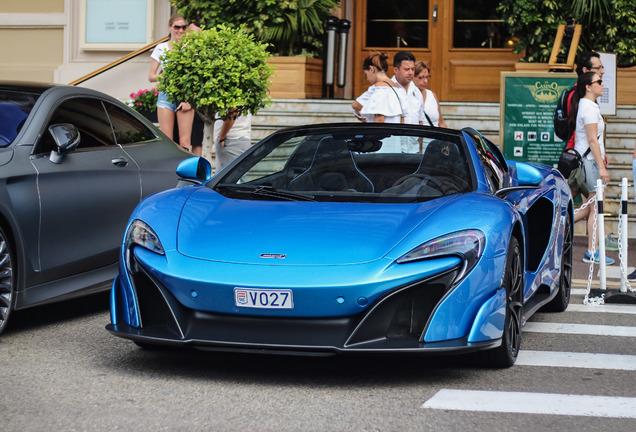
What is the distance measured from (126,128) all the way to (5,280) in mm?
1985

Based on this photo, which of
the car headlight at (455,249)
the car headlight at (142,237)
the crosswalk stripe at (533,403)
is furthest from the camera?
the car headlight at (142,237)

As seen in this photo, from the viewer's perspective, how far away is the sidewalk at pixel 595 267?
9477mm

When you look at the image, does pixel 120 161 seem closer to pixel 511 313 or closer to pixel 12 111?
pixel 12 111

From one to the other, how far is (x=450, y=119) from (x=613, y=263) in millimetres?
5170

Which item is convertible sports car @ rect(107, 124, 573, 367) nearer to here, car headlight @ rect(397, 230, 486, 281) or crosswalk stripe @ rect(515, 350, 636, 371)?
car headlight @ rect(397, 230, 486, 281)

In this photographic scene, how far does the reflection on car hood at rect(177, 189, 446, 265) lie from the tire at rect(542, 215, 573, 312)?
2409mm

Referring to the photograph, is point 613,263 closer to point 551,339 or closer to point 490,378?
point 551,339

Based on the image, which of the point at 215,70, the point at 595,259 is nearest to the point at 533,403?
the point at 595,259

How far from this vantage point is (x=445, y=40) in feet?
61.5

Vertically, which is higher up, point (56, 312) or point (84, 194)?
point (84, 194)

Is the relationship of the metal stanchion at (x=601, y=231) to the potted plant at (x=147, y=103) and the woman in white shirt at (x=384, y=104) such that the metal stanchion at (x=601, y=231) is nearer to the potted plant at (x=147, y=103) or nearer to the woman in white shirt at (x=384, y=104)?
the woman in white shirt at (x=384, y=104)

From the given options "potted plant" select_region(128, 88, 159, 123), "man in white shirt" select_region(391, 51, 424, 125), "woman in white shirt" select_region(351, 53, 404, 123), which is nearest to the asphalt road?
"woman in white shirt" select_region(351, 53, 404, 123)

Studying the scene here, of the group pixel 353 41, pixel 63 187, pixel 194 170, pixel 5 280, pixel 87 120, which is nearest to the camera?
pixel 5 280

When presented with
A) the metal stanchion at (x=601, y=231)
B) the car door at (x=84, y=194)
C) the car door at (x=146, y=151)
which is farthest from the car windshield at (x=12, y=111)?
the metal stanchion at (x=601, y=231)
